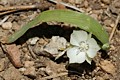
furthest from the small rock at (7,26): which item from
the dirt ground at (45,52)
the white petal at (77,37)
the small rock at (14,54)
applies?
the white petal at (77,37)

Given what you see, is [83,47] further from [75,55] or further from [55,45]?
[55,45]

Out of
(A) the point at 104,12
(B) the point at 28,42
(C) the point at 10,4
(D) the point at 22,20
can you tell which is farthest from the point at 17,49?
(A) the point at 104,12

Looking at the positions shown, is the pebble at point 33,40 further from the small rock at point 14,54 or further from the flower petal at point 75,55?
the flower petal at point 75,55

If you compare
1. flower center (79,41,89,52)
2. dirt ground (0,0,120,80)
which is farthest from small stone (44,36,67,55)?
flower center (79,41,89,52)

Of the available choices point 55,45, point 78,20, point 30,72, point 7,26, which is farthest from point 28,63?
point 78,20

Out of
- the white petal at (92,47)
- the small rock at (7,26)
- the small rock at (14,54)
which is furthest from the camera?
the small rock at (7,26)

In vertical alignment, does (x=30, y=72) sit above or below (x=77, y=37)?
below

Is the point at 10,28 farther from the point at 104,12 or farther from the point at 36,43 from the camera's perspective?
the point at 104,12
